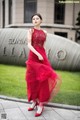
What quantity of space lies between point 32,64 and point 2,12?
7.03 metres

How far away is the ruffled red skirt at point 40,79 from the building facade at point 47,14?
17.8 ft

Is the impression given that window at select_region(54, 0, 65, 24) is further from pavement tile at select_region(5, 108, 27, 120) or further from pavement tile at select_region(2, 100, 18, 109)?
pavement tile at select_region(5, 108, 27, 120)

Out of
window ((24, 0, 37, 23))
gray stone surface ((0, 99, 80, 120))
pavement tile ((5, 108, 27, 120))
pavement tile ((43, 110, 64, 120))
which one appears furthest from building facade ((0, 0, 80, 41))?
pavement tile ((5, 108, 27, 120))

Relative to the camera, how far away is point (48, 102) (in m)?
5.23

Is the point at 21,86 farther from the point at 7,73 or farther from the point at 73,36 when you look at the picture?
the point at 73,36

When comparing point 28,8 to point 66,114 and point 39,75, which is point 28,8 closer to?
point 39,75

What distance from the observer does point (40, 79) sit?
4785mm

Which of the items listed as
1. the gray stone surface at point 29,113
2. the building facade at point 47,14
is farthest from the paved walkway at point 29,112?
the building facade at point 47,14

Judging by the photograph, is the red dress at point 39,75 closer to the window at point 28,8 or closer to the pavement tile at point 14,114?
the pavement tile at point 14,114

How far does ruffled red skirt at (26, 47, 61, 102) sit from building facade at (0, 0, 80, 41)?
5422mm

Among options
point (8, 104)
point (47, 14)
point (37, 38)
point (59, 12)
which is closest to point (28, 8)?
point (47, 14)

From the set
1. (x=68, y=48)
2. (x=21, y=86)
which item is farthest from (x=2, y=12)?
(x=21, y=86)

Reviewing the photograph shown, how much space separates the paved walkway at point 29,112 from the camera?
15.1 ft

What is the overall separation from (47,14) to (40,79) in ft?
30.5
